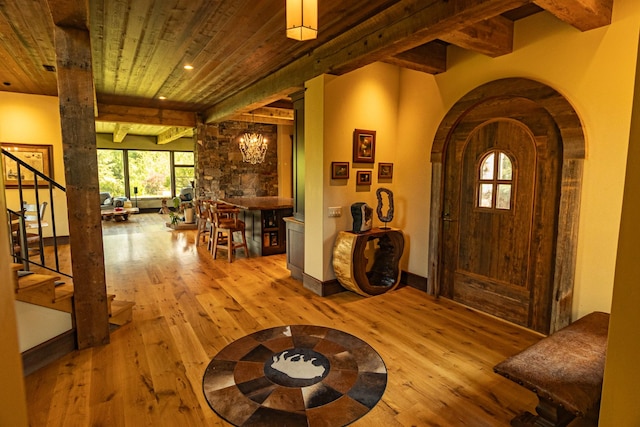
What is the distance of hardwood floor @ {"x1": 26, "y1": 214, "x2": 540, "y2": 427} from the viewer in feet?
6.93

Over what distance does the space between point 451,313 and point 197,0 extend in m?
3.74

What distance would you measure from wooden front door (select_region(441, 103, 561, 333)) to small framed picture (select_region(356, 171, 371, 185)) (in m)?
0.90

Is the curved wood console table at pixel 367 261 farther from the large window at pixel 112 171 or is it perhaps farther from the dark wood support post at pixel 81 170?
the large window at pixel 112 171

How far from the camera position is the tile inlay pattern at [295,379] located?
209 cm

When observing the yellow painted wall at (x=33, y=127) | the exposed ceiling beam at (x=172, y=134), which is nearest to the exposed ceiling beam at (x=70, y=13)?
the yellow painted wall at (x=33, y=127)

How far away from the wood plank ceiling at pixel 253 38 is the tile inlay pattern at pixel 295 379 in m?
2.61

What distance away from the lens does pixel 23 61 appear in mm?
4375

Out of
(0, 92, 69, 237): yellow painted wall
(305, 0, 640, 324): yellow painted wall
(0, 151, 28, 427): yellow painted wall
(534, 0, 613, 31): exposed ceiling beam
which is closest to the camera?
(0, 151, 28, 427): yellow painted wall

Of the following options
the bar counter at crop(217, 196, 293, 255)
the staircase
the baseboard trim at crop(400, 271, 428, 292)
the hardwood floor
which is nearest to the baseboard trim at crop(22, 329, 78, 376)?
the hardwood floor

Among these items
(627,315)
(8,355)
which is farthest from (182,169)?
(627,315)

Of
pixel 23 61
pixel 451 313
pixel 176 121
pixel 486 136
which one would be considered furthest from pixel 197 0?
pixel 176 121

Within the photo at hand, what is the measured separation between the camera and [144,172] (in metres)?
13.0

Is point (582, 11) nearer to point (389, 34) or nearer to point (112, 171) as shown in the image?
point (389, 34)

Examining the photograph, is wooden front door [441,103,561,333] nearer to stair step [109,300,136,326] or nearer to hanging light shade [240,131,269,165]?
stair step [109,300,136,326]
